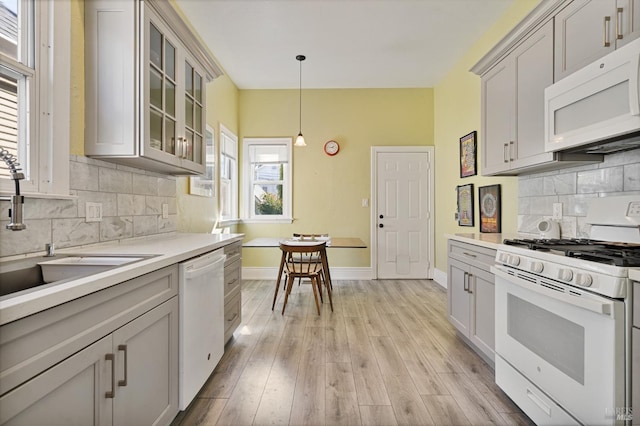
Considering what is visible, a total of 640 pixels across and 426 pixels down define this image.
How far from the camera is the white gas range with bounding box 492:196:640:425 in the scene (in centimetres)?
112

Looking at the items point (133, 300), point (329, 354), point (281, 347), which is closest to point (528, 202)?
point (329, 354)

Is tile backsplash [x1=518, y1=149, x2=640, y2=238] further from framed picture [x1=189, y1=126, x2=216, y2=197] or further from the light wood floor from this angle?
framed picture [x1=189, y1=126, x2=216, y2=197]

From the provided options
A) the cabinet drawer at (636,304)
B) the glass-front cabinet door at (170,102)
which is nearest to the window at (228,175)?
the glass-front cabinet door at (170,102)

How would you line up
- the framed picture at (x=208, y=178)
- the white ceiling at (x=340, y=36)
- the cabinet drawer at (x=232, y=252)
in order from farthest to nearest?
the framed picture at (x=208, y=178), the white ceiling at (x=340, y=36), the cabinet drawer at (x=232, y=252)

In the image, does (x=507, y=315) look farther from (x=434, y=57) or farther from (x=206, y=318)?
(x=434, y=57)

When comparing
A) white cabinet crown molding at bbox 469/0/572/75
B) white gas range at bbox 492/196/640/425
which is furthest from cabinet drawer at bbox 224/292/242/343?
white cabinet crown molding at bbox 469/0/572/75

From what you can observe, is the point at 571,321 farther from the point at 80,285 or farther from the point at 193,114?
the point at 193,114

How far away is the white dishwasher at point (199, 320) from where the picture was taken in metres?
1.55

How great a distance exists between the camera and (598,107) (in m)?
1.53

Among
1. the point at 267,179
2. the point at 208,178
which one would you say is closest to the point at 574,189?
the point at 208,178

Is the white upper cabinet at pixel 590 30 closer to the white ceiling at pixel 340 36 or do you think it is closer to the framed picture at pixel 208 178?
the white ceiling at pixel 340 36

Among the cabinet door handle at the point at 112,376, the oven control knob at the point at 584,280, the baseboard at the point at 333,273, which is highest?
the oven control knob at the point at 584,280

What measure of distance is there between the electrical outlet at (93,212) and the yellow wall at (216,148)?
1.03 metres

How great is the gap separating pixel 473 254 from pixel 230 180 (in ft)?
11.7
